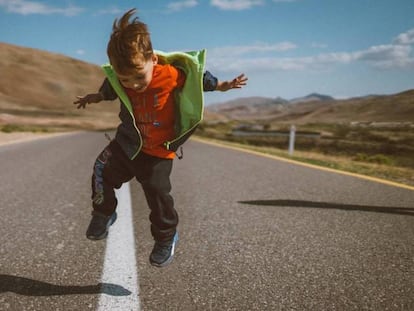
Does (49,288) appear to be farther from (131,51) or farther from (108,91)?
(131,51)

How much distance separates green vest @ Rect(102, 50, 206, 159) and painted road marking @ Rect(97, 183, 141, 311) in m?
0.73

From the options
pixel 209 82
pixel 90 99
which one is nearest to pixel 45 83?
pixel 90 99

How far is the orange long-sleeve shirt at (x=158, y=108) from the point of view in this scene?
261 centimetres

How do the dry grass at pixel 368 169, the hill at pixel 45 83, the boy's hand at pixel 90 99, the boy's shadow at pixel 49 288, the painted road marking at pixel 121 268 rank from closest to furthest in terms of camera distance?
the painted road marking at pixel 121 268 → the boy's shadow at pixel 49 288 → the boy's hand at pixel 90 99 → the dry grass at pixel 368 169 → the hill at pixel 45 83

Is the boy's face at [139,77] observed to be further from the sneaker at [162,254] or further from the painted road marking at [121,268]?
the painted road marking at [121,268]

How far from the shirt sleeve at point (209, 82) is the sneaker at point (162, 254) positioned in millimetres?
1006

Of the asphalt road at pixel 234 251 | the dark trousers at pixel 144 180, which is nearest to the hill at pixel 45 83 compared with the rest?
the asphalt road at pixel 234 251

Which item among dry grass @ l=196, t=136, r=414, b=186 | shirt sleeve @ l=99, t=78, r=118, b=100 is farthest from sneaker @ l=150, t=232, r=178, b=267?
dry grass @ l=196, t=136, r=414, b=186

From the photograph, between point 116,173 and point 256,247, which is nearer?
point 116,173

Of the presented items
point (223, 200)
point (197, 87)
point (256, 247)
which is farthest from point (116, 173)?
point (223, 200)

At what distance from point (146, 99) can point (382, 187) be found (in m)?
4.95

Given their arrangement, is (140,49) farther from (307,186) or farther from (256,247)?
(307,186)

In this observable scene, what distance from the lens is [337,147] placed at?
20.6 meters

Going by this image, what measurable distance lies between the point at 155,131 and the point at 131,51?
1.82ft
